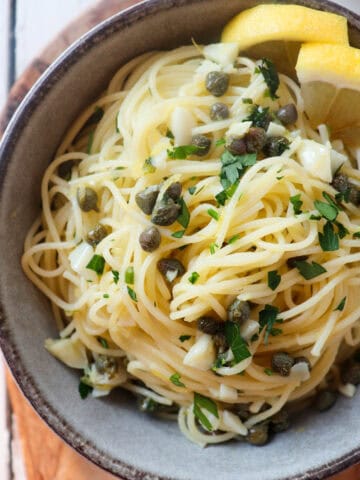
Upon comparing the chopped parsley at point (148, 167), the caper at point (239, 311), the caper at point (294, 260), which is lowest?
the caper at point (239, 311)

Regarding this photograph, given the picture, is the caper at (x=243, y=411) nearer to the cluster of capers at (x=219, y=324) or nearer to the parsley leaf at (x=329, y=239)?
the cluster of capers at (x=219, y=324)

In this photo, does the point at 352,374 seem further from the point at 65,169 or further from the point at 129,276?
the point at 65,169

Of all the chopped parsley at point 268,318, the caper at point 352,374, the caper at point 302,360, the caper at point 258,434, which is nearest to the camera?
the chopped parsley at point 268,318

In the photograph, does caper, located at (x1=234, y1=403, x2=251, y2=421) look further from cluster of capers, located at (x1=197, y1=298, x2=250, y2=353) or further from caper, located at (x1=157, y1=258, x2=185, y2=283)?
caper, located at (x1=157, y1=258, x2=185, y2=283)

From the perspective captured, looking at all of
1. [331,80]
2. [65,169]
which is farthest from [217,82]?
[65,169]

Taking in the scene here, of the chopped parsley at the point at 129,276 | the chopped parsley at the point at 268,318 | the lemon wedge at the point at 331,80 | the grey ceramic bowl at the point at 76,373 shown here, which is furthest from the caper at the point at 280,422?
the lemon wedge at the point at 331,80

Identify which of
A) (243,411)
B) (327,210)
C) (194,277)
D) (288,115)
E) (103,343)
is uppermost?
(288,115)

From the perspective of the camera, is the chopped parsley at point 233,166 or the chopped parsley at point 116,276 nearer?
the chopped parsley at point 233,166
